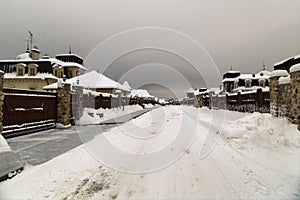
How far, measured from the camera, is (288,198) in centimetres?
420

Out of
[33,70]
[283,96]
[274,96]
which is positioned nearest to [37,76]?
[33,70]

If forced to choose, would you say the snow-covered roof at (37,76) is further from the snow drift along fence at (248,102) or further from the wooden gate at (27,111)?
the wooden gate at (27,111)

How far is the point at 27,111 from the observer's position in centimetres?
1249

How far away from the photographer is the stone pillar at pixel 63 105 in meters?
16.1

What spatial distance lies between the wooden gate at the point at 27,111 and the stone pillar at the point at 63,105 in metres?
0.30

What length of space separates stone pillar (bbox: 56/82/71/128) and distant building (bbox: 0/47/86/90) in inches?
1032

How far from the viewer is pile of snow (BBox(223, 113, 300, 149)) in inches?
322

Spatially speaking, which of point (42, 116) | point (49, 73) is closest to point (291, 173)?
point (42, 116)

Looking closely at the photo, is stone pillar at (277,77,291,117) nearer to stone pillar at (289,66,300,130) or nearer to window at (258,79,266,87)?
stone pillar at (289,66,300,130)

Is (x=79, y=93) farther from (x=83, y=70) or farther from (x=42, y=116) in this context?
(x=83, y=70)

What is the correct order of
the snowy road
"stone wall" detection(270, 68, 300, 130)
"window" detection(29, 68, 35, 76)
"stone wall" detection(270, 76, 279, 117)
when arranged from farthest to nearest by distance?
"window" detection(29, 68, 35, 76) → "stone wall" detection(270, 76, 279, 117) → "stone wall" detection(270, 68, 300, 130) → the snowy road

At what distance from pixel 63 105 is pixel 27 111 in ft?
12.3

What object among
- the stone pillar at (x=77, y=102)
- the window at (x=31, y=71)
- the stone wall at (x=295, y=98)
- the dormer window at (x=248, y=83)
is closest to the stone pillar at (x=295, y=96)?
the stone wall at (x=295, y=98)

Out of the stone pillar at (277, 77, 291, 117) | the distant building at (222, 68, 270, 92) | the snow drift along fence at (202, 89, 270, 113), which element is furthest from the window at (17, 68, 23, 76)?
the distant building at (222, 68, 270, 92)
